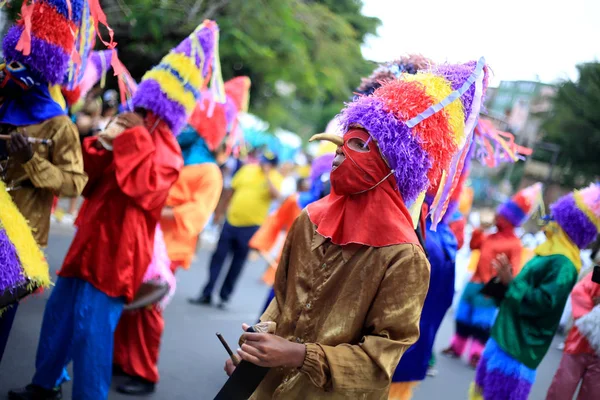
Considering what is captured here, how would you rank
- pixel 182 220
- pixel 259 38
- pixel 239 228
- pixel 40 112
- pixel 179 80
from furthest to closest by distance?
1. pixel 259 38
2. pixel 239 228
3. pixel 182 220
4. pixel 179 80
5. pixel 40 112

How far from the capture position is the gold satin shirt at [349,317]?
198 cm

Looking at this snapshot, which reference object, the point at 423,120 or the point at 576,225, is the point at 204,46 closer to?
the point at 423,120

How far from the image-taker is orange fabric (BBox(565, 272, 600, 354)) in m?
3.95

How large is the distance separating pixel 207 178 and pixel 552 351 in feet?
22.0

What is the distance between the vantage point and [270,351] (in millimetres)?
1914

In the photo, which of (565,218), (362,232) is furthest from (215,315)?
(362,232)

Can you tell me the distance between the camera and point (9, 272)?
2.59 m

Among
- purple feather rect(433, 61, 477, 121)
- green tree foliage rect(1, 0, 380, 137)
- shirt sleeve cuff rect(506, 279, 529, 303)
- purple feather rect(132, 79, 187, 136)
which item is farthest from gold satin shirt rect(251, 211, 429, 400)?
green tree foliage rect(1, 0, 380, 137)

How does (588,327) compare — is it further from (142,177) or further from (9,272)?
(9,272)

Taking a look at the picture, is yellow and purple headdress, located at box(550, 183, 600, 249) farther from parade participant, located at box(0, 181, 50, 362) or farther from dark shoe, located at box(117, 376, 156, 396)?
parade participant, located at box(0, 181, 50, 362)

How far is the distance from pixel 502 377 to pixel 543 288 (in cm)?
73

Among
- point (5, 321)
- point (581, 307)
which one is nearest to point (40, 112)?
point (5, 321)

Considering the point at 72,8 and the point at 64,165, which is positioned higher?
the point at 72,8

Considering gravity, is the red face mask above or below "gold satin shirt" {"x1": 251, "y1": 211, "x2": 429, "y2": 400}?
above
